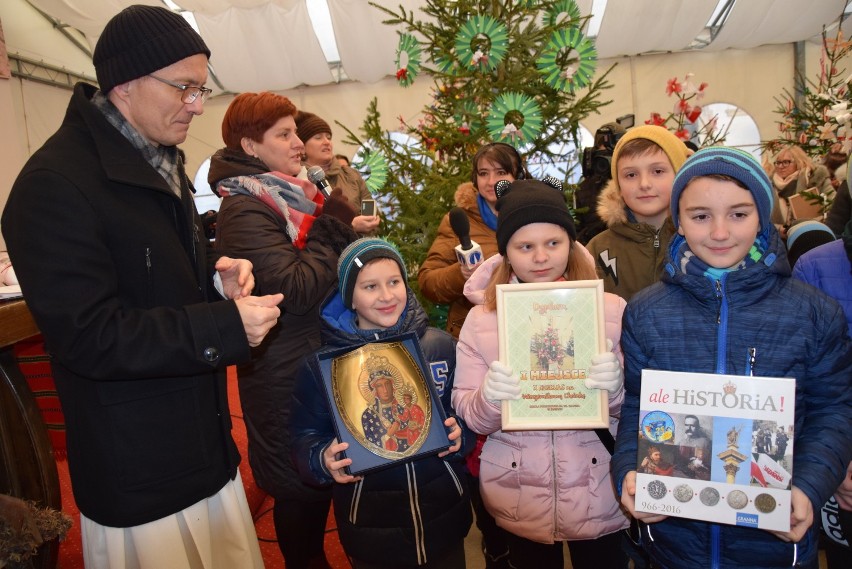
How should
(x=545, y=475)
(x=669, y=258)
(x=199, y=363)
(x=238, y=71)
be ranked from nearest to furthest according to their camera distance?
(x=199, y=363), (x=669, y=258), (x=545, y=475), (x=238, y=71)

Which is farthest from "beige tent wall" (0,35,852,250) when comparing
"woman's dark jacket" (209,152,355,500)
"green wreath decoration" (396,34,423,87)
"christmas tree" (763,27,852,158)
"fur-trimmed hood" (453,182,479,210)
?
"woman's dark jacket" (209,152,355,500)

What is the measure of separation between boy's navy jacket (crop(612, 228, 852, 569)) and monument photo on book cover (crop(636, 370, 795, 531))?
133mm

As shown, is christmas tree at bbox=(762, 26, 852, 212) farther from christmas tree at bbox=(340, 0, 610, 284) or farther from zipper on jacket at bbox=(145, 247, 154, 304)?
zipper on jacket at bbox=(145, 247, 154, 304)

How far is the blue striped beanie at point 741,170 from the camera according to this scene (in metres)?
1.61

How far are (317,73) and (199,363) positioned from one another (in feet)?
35.6

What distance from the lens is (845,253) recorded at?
1.85 meters

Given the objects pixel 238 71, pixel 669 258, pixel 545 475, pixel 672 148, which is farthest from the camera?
pixel 238 71


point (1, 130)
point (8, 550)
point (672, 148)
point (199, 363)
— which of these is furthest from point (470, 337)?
point (1, 130)

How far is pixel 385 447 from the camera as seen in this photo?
6.11ft

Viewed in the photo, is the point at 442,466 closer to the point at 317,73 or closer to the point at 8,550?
the point at 8,550

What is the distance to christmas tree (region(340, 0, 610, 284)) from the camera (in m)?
3.41

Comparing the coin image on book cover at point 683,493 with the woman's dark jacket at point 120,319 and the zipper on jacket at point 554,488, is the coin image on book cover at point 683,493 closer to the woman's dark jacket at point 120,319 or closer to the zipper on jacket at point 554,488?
the zipper on jacket at point 554,488

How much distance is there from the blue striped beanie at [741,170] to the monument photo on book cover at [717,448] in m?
0.48

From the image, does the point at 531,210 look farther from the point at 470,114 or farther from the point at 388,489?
the point at 470,114
